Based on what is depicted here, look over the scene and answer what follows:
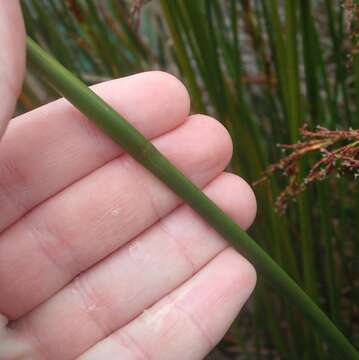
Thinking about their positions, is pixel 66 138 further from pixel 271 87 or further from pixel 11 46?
pixel 271 87

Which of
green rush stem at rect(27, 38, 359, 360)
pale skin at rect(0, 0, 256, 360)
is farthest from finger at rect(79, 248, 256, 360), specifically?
green rush stem at rect(27, 38, 359, 360)

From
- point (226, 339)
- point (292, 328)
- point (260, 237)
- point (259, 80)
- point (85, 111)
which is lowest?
Result: point (226, 339)

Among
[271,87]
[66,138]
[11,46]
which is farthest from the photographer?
[271,87]

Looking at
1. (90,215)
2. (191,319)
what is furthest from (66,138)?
(191,319)

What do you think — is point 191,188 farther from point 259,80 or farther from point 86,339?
point 259,80

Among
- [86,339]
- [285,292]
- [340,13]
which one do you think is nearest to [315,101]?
[340,13]

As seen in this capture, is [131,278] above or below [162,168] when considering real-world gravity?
below
